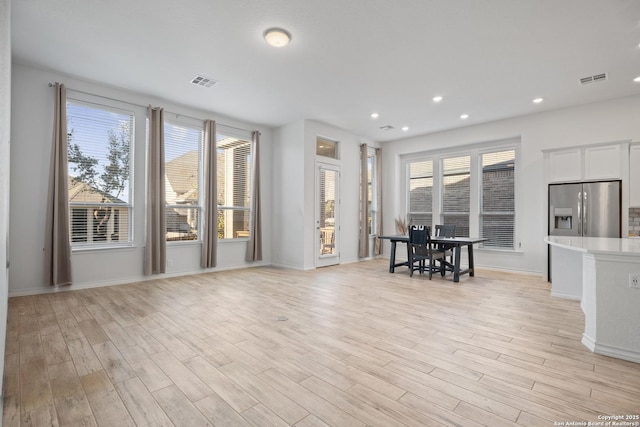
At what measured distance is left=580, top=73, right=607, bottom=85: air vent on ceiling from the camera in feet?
14.3

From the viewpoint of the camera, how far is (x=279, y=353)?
249 centimetres

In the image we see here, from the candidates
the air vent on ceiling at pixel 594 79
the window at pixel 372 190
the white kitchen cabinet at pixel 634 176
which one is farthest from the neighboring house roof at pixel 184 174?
the white kitchen cabinet at pixel 634 176

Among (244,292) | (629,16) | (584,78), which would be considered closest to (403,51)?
(629,16)

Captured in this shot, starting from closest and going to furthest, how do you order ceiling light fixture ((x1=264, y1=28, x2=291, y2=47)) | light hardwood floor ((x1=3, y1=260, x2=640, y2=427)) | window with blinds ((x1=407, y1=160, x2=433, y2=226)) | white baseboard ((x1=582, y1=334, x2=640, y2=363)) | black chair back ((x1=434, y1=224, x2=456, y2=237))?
1. light hardwood floor ((x1=3, y1=260, x2=640, y2=427))
2. white baseboard ((x1=582, y1=334, x2=640, y2=363))
3. ceiling light fixture ((x1=264, y1=28, x2=291, y2=47))
4. black chair back ((x1=434, y1=224, x2=456, y2=237))
5. window with blinds ((x1=407, y1=160, x2=433, y2=226))

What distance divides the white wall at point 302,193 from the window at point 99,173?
2.94 metres

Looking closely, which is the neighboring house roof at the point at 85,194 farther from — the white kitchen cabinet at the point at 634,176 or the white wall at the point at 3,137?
the white kitchen cabinet at the point at 634,176

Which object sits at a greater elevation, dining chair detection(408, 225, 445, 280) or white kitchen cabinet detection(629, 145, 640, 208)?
white kitchen cabinet detection(629, 145, 640, 208)

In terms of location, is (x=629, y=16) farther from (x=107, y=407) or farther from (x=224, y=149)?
(x=224, y=149)

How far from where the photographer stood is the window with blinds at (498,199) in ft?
21.2

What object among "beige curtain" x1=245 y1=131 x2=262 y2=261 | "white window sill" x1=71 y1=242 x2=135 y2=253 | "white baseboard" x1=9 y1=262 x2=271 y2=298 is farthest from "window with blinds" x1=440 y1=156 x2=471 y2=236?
"white window sill" x1=71 y1=242 x2=135 y2=253

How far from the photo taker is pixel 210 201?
5.93m

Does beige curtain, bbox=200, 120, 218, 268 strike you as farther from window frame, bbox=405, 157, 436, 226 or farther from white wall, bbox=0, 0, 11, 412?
window frame, bbox=405, 157, 436, 226

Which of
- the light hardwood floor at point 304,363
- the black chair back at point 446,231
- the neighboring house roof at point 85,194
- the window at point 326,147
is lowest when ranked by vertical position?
the light hardwood floor at point 304,363

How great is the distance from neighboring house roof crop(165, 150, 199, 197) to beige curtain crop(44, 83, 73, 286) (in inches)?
58.6
